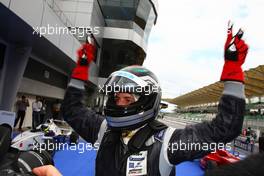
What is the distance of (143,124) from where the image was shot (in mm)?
1699

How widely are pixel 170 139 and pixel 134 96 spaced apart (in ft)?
1.19

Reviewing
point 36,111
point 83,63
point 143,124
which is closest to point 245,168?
point 143,124

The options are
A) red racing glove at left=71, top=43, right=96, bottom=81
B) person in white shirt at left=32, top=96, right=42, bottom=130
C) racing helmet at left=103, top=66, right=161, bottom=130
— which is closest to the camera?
racing helmet at left=103, top=66, right=161, bottom=130

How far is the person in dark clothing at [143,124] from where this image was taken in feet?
4.66

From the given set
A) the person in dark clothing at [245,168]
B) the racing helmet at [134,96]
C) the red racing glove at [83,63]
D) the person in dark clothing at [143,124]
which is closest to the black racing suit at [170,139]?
the person in dark clothing at [143,124]

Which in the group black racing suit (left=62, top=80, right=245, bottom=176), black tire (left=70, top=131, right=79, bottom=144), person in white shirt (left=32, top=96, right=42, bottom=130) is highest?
black racing suit (left=62, top=80, right=245, bottom=176)

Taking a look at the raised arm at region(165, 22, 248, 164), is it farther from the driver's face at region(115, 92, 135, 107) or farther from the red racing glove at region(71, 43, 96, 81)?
the red racing glove at region(71, 43, 96, 81)

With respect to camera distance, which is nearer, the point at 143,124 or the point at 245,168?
the point at 245,168

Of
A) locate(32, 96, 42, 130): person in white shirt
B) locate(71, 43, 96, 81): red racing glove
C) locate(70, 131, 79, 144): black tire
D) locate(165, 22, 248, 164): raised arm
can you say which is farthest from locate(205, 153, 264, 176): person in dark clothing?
locate(32, 96, 42, 130): person in white shirt

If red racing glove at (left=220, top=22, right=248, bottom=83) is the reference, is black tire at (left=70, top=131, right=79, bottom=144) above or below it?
below

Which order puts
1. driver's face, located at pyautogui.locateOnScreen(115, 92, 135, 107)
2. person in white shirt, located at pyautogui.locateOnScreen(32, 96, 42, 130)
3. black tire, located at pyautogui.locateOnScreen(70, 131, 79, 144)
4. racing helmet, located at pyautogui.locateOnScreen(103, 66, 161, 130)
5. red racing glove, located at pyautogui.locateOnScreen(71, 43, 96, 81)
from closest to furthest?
1. racing helmet, located at pyautogui.locateOnScreen(103, 66, 161, 130)
2. driver's face, located at pyautogui.locateOnScreen(115, 92, 135, 107)
3. red racing glove, located at pyautogui.locateOnScreen(71, 43, 96, 81)
4. black tire, located at pyautogui.locateOnScreen(70, 131, 79, 144)
5. person in white shirt, located at pyautogui.locateOnScreen(32, 96, 42, 130)

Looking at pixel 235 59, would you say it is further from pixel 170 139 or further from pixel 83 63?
pixel 83 63

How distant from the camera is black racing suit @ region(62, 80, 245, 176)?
4.56 feet

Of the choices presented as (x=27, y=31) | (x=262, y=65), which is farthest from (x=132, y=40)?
(x=27, y=31)
